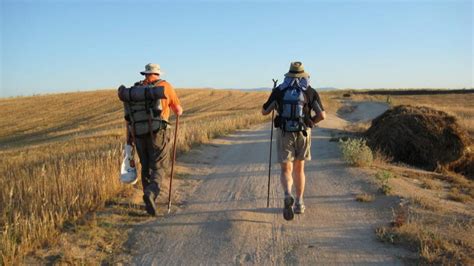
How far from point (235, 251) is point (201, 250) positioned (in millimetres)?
432

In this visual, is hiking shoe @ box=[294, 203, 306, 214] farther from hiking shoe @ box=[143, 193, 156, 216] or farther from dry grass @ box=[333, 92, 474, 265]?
hiking shoe @ box=[143, 193, 156, 216]

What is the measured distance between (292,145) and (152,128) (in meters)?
2.10

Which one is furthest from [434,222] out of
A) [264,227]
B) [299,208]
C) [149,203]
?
[149,203]

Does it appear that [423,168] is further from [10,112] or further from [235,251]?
[10,112]

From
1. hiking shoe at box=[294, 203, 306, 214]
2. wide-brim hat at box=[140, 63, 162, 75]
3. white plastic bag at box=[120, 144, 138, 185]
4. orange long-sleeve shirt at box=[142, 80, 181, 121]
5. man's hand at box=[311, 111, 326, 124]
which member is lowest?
hiking shoe at box=[294, 203, 306, 214]

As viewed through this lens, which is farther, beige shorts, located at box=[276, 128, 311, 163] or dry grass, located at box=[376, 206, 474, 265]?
beige shorts, located at box=[276, 128, 311, 163]

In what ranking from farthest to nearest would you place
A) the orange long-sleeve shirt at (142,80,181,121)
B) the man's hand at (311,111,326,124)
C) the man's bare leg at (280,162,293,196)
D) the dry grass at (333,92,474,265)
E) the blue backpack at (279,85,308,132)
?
the orange long-sleeve shirt at (142,80,181,121)
the man's bare leg at (280,162,293,196)
the man's hand at (311,111,326,124)
the blue backpack at (279,85,308,132)
the dry grass at (333,92,474,265)

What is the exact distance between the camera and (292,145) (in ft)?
22.6

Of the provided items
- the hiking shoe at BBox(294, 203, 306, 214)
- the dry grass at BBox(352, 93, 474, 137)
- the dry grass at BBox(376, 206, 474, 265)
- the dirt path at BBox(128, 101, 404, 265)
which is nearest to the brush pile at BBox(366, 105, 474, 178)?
the dirt path at BBox(128, 101, 404, 265)

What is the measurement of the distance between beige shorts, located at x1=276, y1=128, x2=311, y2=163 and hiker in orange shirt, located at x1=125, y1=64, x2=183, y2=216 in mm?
1645

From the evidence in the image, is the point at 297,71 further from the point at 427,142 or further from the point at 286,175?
the point at 427,142

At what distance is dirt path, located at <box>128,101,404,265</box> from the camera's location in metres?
5.60

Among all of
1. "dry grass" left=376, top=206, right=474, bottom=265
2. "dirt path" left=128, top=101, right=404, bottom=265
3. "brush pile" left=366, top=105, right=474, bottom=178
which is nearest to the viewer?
"dry grass" left=376, top=206, right=474, bottom=265

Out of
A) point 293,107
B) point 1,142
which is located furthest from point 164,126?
point 1,142
